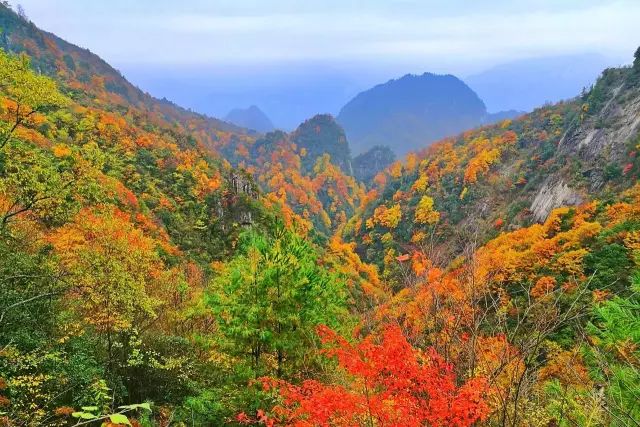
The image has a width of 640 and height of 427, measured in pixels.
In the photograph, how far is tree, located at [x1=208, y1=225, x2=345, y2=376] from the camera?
41.0ft

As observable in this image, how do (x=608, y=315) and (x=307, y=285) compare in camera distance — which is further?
(x=307, y=285)

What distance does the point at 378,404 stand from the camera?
28.1 feet

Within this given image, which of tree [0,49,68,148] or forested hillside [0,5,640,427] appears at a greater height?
tree [0,49,68,148]

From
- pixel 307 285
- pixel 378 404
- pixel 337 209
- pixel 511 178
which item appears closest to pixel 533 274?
pixel 307 285

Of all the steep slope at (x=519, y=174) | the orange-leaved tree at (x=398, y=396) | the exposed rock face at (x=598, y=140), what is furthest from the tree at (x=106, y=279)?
the exposed rock face at (x=598, y=140)

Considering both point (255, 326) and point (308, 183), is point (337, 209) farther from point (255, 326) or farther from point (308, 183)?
point (255, 326)

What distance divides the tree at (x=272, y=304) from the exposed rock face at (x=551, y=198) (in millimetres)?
53999

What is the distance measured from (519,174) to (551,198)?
76.8 ft

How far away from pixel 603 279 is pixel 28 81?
32.5 m

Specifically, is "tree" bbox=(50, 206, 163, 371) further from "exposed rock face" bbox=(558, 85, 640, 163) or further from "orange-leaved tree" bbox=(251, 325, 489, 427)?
"exposed rock face" bbox=(558, 85, 640, 163)

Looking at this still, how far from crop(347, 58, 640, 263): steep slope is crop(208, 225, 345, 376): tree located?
1089 inches

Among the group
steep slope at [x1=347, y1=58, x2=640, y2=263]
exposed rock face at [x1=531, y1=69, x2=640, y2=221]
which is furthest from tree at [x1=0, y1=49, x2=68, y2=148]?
exposed rock face at [x1=531, y1=69, x2=640, y2=221]

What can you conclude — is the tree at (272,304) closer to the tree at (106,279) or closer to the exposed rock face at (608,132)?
the tree at (106,279)

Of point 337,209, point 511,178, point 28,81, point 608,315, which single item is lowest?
point 337,209
